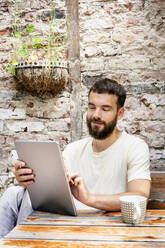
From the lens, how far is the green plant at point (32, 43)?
111 inches

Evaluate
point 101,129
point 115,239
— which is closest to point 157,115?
point 101,129

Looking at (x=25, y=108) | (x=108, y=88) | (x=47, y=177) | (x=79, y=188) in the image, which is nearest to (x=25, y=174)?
(x=47, y=177)

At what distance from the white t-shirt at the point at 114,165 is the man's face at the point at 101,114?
4.2 inches

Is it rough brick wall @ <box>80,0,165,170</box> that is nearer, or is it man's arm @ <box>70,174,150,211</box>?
man's arm @ <box>70,174,150,211</box>

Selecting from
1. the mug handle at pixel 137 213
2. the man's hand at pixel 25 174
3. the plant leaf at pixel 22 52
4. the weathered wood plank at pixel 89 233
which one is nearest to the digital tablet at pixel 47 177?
the man's hand at pixel 25 174

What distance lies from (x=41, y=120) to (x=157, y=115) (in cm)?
105

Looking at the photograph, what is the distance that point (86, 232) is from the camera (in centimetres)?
117

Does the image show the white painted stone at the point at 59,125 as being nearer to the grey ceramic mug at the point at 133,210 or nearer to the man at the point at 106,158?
the man at the point at 106,158

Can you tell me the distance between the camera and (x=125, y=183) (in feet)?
6.41

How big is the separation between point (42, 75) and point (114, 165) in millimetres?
1124

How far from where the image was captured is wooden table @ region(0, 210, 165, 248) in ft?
3.49

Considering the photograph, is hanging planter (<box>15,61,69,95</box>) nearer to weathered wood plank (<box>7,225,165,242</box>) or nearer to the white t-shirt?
the white t-shirt

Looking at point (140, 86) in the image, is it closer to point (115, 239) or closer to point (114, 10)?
point (114, 10)

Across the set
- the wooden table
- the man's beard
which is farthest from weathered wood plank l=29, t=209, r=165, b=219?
the man's beard
